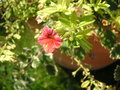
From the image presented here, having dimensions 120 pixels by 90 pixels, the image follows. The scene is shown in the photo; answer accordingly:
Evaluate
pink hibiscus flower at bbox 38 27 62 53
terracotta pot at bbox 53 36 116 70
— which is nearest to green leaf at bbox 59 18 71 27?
pink hibiscus flower at bbox 38 27 62 53

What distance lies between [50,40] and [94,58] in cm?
74

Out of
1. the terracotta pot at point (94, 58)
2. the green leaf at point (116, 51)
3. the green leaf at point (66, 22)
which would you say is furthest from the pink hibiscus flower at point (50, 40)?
the terracotta pot at point (94, 58)

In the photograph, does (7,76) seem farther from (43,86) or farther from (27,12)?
(27,12)

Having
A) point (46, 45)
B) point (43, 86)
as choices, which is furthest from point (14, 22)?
point (43, 86)

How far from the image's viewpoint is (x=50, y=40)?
1.03 meters

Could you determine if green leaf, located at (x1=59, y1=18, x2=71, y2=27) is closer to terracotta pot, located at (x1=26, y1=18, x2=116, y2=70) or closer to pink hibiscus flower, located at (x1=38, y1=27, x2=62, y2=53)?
pink hibiscus flower, located at (x1=38, y1=27, x2=62, y2=53)

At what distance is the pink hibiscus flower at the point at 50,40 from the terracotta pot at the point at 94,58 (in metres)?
0.48

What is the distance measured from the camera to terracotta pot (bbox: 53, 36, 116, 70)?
1573 mm

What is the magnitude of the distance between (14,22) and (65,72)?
0.72 metres

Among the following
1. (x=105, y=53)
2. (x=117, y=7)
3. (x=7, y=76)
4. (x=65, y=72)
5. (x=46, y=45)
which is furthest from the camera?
(x=65, y=72)

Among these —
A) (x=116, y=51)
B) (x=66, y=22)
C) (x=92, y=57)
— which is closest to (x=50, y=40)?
(x=66, y=22)

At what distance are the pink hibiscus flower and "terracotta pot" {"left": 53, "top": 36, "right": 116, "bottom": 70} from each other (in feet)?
1.57

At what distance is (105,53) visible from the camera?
5.34 feet

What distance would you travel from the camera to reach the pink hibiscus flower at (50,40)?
101 cm
